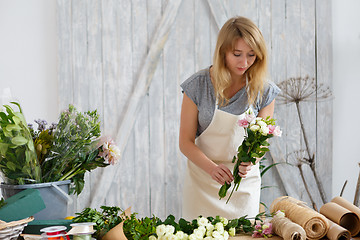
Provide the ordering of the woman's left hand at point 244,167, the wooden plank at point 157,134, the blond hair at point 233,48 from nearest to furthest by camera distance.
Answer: the woman's left hand at point 244,167
the blond hair at point 233,48
the wooden plank at point 157,134

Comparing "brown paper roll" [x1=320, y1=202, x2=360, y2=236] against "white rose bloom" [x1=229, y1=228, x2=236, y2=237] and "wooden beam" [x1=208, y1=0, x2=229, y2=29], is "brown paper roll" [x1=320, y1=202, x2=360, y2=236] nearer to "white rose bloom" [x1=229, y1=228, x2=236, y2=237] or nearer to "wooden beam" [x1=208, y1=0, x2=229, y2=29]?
"white rose bloom" [x1=229, y1=228, x2=236, y2=237]

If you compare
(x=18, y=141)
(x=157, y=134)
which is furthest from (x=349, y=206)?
(x=157, y=134)

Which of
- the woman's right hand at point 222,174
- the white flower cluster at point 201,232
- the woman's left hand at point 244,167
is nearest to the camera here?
the white flower cluster at point 201,232

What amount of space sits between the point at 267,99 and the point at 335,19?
1.72 meters

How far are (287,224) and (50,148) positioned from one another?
2.68ft

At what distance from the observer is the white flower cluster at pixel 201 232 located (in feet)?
4.10

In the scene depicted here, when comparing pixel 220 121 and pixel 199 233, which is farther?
pixel 220 121

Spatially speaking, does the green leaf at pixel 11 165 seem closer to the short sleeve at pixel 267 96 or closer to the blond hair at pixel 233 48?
the blond hair at pixel 233 48

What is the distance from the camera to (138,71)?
3.30 m

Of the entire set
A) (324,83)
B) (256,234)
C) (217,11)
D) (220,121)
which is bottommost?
(256,234)

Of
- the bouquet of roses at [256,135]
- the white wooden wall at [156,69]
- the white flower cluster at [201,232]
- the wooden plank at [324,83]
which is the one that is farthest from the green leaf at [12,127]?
the wooden plank at [324,83]

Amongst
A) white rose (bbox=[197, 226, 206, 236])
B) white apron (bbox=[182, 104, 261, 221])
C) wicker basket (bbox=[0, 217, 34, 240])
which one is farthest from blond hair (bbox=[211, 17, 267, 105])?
wicker basket (bbox=[0, 217, 34, 240])

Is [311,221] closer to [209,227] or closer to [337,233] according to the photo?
[337,233]

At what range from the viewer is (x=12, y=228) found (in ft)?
3.79
